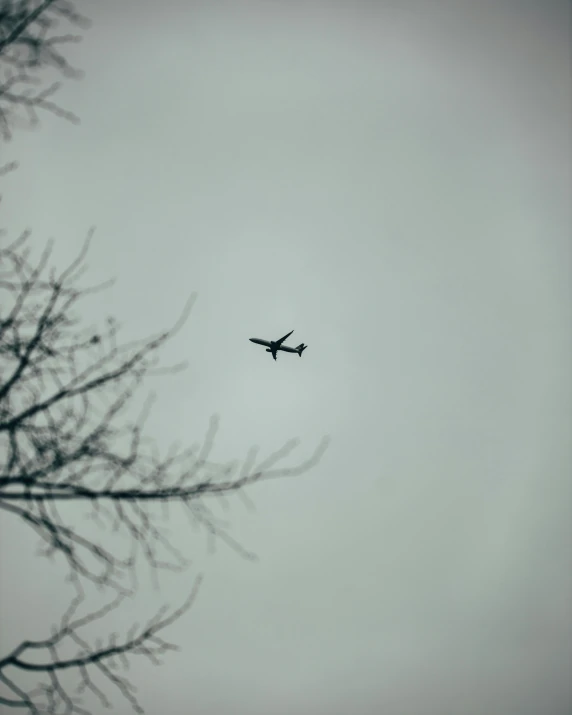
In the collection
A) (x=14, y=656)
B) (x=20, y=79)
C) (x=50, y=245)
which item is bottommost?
(x=14, y=656)

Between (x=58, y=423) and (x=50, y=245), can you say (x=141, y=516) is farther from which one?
(x=50, y=245)

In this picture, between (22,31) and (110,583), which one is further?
(22,31)

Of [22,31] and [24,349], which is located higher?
[22,31]

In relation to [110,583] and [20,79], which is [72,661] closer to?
[110,583]

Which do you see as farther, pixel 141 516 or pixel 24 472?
pixel 141 516

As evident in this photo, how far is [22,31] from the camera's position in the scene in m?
4.12

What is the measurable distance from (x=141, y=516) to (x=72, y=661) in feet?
3.28

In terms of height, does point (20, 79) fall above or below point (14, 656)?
above

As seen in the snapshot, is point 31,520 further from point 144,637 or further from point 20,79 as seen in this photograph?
point 20,79

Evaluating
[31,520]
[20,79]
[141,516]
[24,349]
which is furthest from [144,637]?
[20,79]

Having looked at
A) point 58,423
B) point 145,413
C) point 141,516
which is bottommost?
point 141,516

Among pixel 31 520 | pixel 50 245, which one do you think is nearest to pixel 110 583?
pixel 31 520

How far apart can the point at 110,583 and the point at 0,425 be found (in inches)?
51.3

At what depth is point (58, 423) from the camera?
3.88m
